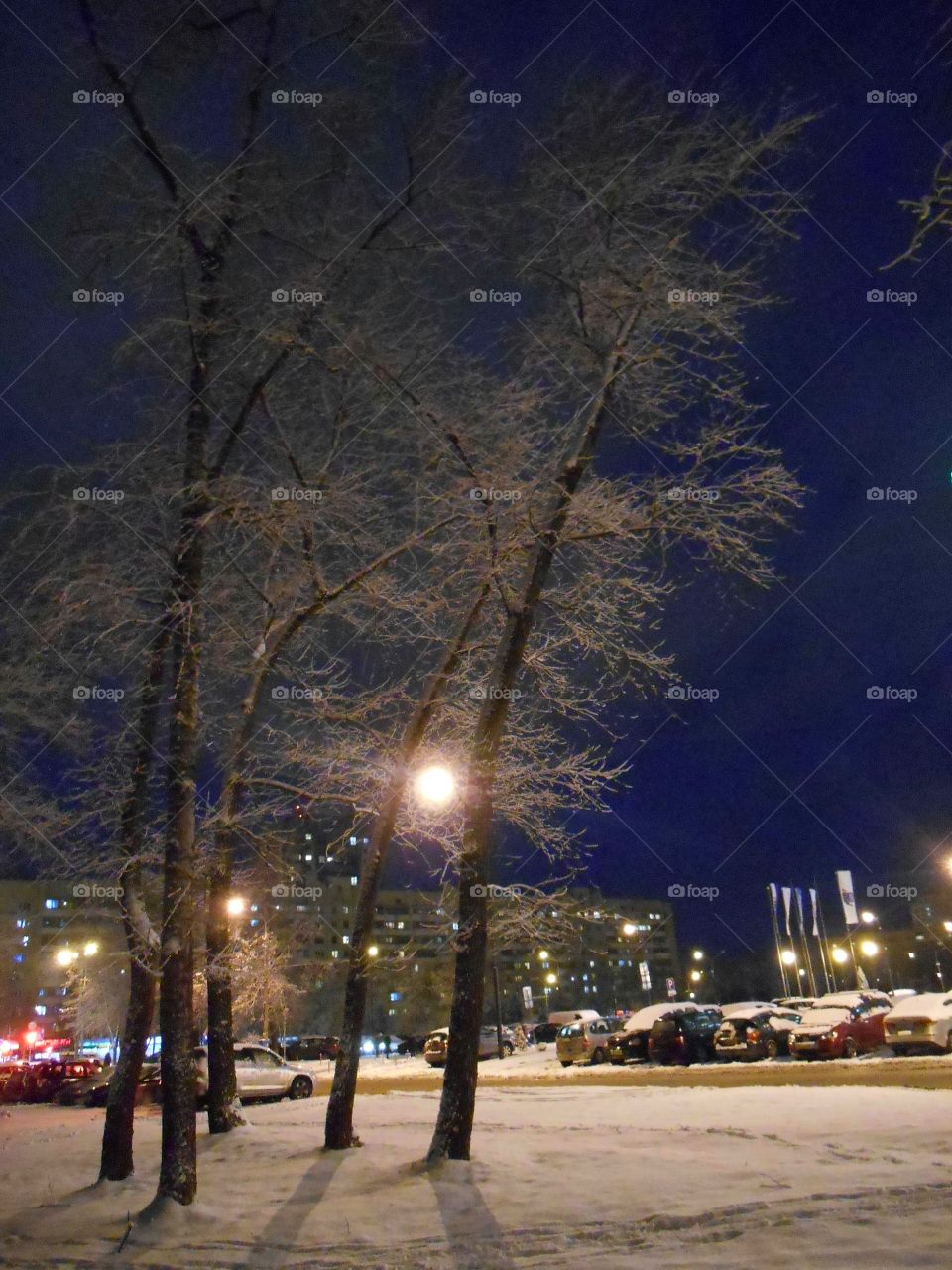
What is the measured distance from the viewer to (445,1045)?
108 ft

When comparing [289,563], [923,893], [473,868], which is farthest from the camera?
[923,893]

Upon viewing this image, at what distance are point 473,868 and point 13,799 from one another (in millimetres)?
9850

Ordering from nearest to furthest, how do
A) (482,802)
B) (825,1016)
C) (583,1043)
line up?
(482,802), (825,1016), (583,1043)

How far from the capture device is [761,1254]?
5.84 metres

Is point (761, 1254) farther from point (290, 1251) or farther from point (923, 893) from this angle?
point (923, 893)

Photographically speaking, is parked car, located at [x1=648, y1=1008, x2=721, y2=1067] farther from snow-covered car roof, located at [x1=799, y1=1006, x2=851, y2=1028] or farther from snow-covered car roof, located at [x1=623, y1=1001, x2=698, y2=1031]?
snow-covered car roof, located at [x1=799, y1=1006, x2=851, y2=1028]

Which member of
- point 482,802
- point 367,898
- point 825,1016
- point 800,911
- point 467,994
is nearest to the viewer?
point 467,994

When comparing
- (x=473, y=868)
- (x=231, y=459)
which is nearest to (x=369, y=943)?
(x=473, y=868)

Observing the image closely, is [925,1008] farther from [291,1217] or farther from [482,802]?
[291,1217]

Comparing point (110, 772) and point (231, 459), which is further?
point (110, 772)

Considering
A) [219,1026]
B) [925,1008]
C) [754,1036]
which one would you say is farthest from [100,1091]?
[925,1008]

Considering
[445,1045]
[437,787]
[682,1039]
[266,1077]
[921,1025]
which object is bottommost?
[445,1045]

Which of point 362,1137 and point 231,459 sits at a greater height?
point 231,459

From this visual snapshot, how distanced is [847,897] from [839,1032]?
24.8m
